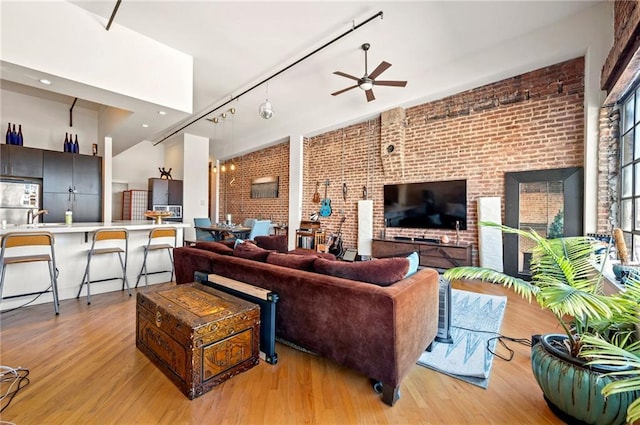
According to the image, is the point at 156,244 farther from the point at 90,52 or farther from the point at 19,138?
the point at 19,138

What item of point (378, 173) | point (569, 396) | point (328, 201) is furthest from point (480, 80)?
point (569, 396)

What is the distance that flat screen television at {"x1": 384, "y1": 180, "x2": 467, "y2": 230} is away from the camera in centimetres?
471

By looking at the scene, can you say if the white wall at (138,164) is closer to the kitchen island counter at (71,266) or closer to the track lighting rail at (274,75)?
the track lighting rail at (274,75)

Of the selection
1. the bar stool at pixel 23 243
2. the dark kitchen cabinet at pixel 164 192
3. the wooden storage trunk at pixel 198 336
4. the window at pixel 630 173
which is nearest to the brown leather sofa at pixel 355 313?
the wooden storage trunk at pixel 198 336

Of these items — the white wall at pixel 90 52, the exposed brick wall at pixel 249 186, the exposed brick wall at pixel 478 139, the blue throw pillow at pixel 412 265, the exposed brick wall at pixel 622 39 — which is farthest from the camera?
the exposed brick wall at pixel 249 186

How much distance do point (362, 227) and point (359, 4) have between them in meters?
3.85

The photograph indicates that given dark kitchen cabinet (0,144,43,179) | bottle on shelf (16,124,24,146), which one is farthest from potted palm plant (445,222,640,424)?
bottle on shelf (16,124,24,146)

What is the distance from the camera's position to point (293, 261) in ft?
7.30

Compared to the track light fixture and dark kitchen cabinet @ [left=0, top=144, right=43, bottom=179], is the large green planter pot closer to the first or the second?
the track light fixture

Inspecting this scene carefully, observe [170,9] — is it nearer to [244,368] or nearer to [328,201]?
[244,368]

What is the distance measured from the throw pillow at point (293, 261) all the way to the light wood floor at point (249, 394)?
71 centimetres

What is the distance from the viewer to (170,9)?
122 inches

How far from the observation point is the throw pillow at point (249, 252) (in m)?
2.46

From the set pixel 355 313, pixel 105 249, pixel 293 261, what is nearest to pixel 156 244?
pixel 105 249
